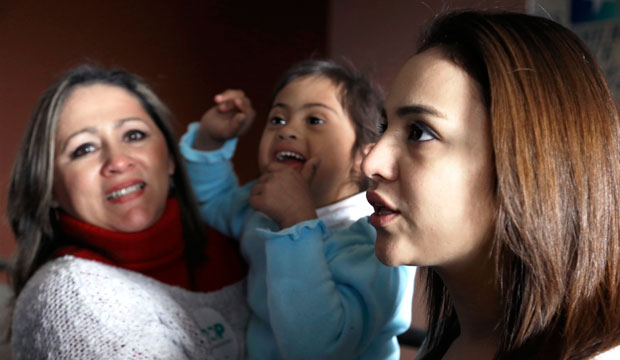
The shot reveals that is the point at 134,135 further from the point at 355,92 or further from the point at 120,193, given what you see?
the point at 355,92

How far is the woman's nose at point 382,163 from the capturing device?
0.85 metres

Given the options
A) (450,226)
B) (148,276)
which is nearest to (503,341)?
(450,226)

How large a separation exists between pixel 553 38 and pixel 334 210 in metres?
0.68

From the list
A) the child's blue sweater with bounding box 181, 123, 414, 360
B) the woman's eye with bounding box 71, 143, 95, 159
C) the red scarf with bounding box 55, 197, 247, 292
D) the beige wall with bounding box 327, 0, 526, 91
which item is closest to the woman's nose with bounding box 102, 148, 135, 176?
the woman's eye with bounding box 71, 143, 95, 159

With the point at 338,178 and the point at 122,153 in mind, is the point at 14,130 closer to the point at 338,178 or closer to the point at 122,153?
the point at 122,153

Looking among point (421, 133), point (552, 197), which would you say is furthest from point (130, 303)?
point (552, 197)

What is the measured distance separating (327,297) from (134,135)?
74 centimetres

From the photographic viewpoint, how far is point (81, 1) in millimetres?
3107

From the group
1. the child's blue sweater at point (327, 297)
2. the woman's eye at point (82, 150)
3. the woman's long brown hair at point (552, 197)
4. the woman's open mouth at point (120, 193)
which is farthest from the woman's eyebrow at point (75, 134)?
the woman's long brown hair at point (552, 197)

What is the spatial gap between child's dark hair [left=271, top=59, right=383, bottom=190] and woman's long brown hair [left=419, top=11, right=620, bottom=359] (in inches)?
23.8

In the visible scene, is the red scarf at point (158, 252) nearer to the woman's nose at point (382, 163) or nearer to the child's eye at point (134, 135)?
the child's eye at point (134, 135)

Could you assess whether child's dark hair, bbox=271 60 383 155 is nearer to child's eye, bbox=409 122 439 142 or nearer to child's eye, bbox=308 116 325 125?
child's eye, bbox=308 116 325 125

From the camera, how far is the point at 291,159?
4.56 ft

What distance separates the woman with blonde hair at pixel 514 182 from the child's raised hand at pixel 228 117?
2.71 ft
